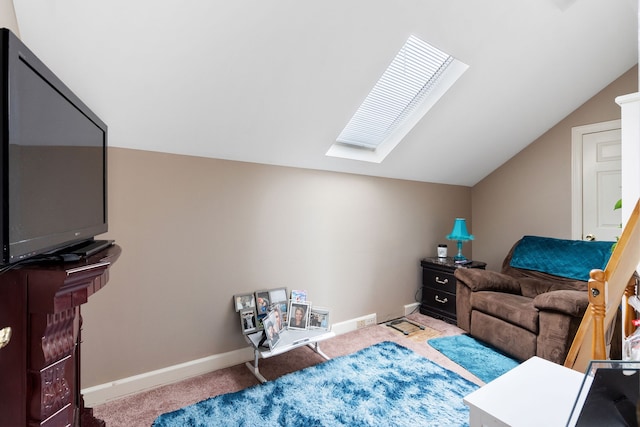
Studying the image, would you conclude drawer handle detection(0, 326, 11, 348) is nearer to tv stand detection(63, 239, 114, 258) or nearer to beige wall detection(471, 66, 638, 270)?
tv stand detection(63, 239, 114, 258)

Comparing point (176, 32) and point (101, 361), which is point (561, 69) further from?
point (101, 361)

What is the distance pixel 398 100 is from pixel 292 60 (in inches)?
46.2

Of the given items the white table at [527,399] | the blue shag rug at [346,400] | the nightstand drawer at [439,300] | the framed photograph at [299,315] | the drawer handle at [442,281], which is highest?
the white table at [527,399]

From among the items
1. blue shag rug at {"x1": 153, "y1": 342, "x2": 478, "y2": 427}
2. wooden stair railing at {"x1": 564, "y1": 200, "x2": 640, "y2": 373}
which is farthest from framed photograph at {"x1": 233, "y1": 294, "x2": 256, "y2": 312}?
wooden stair railing at {"x1": 564, "y1": 200, "x2": 640, "y2": 373}

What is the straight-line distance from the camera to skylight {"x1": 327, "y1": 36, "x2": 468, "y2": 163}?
222 centimetres

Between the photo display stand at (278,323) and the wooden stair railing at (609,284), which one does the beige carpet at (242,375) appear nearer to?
the photo display stand at (278,323)

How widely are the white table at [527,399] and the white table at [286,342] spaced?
1.45 metres

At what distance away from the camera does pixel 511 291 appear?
2.98 metres

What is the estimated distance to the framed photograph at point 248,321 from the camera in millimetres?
2261

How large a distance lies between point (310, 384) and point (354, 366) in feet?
1.36

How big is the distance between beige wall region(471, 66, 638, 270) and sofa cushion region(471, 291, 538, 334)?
3.94 ft

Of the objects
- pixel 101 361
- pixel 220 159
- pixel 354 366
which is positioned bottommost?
pixel 354 366

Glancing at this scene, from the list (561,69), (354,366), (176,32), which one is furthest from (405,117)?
(354,366)

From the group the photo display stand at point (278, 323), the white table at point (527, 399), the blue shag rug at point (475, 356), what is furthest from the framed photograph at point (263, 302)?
the white table at point (527, 399)
